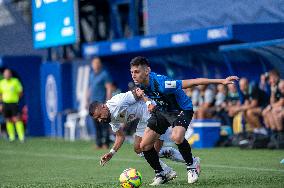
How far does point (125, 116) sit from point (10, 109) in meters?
15.1

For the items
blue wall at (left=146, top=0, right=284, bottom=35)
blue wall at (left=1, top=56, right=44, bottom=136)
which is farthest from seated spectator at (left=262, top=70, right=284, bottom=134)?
blue wall at (left=1, top=56, right=44, bottom=136)

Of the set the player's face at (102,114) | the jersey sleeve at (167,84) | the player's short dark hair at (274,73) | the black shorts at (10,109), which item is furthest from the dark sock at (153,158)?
the black shorts at (10,109)

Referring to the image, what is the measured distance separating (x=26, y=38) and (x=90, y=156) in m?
14.2

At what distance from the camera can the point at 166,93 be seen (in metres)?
11.6

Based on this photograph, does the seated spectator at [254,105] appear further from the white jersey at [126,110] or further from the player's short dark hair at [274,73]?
the white jersey at [126,110]

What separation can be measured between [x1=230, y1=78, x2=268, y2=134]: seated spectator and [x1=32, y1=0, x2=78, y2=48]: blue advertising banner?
7.08m

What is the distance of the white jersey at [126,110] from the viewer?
1221 cm

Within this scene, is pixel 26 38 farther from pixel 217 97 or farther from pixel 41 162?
pixel 41 162

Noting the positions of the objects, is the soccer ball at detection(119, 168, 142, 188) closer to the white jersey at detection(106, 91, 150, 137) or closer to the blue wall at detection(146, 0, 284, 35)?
the white jersey at detection(106, 91, 150, 137)

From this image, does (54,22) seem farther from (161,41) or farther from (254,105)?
(254,105)

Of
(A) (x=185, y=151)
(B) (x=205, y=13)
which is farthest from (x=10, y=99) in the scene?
(A) (x=185, y=151)

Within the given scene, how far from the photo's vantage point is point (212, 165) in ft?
50.1

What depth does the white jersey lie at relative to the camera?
481 inches

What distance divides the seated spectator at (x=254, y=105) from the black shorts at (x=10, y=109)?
8.93 meters
